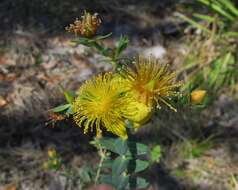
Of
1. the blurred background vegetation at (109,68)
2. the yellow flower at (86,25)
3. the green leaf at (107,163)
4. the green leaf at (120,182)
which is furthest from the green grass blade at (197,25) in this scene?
the yellow flower at (86,25)

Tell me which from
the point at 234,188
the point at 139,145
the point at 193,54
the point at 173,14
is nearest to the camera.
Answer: the point at 139,145

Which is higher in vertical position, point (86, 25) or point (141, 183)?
point (86, 25)

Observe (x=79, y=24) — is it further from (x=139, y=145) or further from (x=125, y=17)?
(x=125, y=17)

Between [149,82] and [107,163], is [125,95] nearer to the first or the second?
[149,82]

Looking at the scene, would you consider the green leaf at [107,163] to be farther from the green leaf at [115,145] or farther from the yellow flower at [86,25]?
the yellow flower at [86,25]

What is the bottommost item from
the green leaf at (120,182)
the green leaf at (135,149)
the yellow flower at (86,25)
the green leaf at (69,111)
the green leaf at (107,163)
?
the green leaf at (120,182)

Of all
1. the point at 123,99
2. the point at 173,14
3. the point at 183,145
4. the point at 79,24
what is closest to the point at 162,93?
the point at 123,99

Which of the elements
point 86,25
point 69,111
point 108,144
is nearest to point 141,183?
point 108,144
